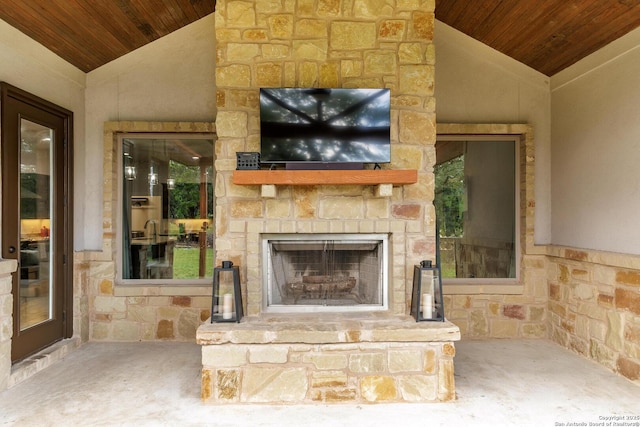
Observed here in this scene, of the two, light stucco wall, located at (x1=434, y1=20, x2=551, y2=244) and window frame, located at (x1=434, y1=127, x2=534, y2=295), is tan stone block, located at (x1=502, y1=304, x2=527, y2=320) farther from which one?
light stucco wall, located at (x1=434, y1=20, x2=551, y2=244)

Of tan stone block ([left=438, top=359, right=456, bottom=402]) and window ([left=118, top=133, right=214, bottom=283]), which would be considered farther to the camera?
window ([left=118, top=133, right=214, bottom=283])

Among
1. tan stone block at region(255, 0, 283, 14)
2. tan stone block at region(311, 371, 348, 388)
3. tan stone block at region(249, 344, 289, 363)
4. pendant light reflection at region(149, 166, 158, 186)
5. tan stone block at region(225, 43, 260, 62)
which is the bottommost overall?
tan stone block at region(311, 371, 348, 388)

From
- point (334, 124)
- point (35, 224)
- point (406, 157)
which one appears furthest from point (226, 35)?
point (35, 224)

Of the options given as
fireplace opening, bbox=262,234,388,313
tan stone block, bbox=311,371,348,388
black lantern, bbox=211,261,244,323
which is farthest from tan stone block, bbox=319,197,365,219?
tan stone block, bbox=311,371,348,388

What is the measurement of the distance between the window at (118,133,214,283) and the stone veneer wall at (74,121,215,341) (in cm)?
15

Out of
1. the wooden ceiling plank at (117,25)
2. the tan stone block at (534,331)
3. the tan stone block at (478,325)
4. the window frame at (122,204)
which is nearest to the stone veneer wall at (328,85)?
the wooden ceiling plank at (117,25)

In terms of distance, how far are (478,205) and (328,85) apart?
220 centimetres

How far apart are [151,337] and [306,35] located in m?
3.09

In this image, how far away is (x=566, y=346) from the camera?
145 inches

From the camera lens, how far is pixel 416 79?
2.99 meters

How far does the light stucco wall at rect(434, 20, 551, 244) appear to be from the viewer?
4035 millimetres

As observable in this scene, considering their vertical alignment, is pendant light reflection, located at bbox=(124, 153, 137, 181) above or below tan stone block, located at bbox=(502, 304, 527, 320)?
above

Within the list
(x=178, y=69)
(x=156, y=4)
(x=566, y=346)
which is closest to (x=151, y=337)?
(x=178, y=69)

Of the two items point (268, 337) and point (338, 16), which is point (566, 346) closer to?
point (268, 337)
